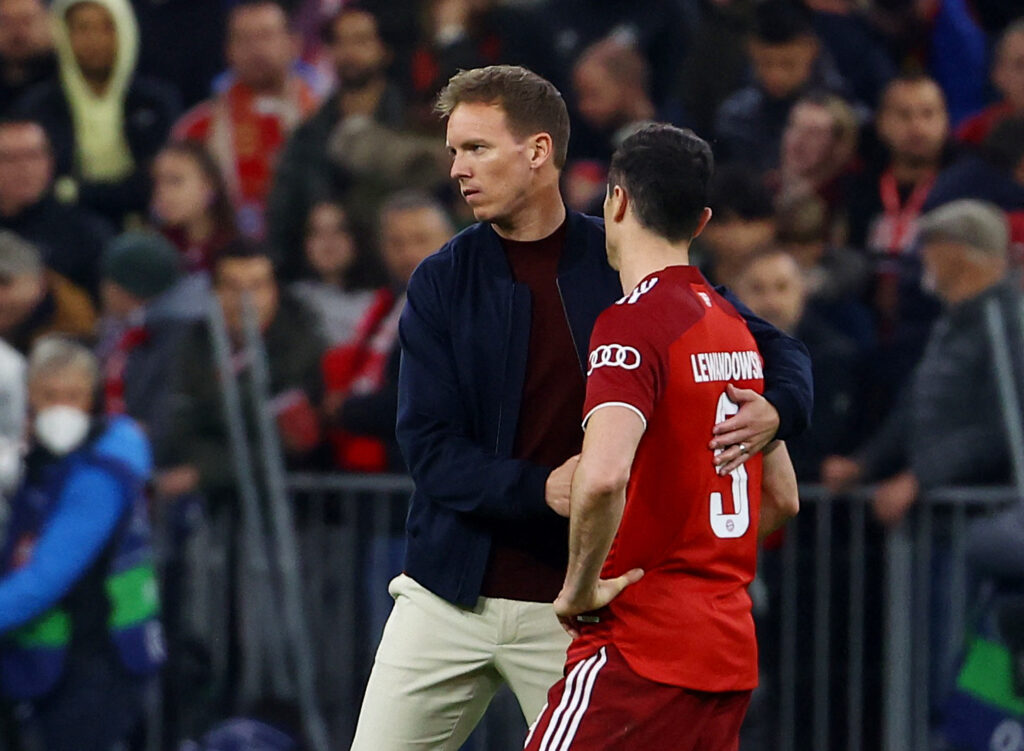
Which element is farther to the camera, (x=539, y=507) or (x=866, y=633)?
(x=866, y=633)

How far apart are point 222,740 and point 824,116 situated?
376 cm

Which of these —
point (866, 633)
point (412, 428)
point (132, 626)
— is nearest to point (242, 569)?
point (132, 626)

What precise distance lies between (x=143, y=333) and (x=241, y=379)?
0.54 metres

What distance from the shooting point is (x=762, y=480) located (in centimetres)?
404

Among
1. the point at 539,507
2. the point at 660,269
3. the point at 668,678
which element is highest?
the point at 660,269

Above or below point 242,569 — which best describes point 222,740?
below

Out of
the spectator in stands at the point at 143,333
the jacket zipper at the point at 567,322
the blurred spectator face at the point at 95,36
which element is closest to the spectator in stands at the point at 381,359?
the spectator in stands at the point at 143,333

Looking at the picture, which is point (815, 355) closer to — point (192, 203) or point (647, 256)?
point (647, 256)

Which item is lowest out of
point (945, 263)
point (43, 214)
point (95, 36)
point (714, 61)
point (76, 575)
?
point (76, 575)

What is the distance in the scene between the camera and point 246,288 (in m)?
8.12

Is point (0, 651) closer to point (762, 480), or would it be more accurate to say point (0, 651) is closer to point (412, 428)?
point (412, 428)

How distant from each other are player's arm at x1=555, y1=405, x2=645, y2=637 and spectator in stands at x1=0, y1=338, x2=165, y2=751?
12.4ft

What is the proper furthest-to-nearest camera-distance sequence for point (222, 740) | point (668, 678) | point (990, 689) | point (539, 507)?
point (222, 740), point (990, 689), point (539, 507), point (668, 678)

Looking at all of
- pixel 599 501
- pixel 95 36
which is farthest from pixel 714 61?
pixel 599 501
